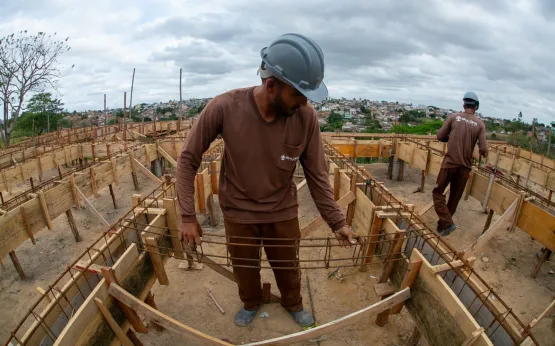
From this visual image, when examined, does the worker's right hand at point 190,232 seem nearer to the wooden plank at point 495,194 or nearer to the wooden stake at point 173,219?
the wooden stake at point 173,219

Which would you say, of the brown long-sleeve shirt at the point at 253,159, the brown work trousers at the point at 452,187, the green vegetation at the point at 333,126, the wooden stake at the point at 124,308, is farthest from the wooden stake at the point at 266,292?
the green vegetation at the point at 333,126

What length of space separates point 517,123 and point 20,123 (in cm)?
4274

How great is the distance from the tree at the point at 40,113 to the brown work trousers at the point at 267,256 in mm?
27392

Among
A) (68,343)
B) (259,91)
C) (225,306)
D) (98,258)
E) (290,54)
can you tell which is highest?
(290,54)

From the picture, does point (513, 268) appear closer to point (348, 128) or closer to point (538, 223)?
point (538, 223)

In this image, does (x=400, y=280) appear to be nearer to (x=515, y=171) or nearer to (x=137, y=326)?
(x=137, y=326)

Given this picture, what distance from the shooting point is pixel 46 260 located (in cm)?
600

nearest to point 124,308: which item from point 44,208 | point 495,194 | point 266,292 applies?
point 266,292

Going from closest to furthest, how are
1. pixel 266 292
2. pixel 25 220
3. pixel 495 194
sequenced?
pixel 266 292 → pixel 25 220 → pixel 495 194

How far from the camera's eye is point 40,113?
2505cm

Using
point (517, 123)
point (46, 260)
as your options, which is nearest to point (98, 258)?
point (46, 260)

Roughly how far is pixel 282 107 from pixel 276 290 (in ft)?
9.40

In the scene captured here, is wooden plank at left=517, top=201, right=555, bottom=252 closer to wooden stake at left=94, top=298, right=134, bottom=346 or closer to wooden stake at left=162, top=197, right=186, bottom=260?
wooden stake at left=162, top=197, right=186, bottom=260

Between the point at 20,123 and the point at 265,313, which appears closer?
the point at 265,313
